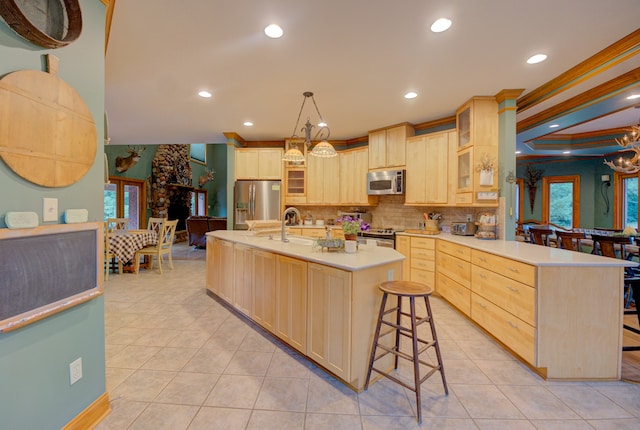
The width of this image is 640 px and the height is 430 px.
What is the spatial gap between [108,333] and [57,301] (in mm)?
1791

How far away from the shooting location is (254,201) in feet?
17.2

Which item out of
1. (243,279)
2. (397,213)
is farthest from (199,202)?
(243,279)

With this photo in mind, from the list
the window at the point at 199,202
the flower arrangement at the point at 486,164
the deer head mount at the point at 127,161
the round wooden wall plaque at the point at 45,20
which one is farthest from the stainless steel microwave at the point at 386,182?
the window at the point at 199,202

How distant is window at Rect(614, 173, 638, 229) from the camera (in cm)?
620

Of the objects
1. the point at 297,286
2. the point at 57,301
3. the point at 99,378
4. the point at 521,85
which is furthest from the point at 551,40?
the point at 99,378

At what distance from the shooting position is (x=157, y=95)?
356 centimetres

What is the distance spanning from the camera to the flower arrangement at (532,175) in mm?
7643

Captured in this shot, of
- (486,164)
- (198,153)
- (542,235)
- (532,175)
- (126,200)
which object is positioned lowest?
(542,235)

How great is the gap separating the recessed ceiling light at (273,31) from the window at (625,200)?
27.0 feet

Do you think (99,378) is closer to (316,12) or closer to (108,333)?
(108,333)

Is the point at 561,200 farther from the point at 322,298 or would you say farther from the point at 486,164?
the point at 322,298

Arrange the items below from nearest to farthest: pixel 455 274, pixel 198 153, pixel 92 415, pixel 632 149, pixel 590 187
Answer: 1. pixel 92 415
2. pixel 455 274
3. pixel 632 149
4. pixel 590 187
5. pixel 198 153

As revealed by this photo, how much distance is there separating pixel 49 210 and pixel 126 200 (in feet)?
26.1

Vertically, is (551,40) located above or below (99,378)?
above
